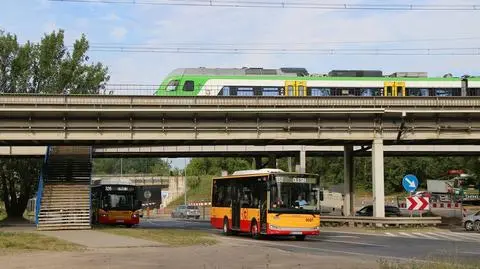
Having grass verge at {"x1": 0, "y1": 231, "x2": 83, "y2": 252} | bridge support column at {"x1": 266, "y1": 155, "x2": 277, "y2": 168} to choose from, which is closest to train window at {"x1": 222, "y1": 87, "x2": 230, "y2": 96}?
bridge support column at {"x1": 266, "y1": 155, "x2": 277, "y2": 168}

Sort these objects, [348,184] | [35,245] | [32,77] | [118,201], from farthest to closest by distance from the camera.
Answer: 1. [32,77]
2. [348,184]
3. [118,201]
4. [35,245]

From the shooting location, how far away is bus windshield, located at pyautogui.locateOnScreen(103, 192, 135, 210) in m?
41.3

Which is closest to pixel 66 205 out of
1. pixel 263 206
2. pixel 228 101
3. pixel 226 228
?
pixel 226 228

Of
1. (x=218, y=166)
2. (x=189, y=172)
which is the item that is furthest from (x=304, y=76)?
(x=189, y=172)

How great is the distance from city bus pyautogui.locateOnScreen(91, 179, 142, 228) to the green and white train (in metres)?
7.19

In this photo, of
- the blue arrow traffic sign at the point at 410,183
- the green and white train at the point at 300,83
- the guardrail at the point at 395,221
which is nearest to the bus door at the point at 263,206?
the blue arrow traffic sign at the point at 410,183

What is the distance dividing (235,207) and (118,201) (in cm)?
1465

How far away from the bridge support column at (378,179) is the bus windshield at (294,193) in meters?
11.6

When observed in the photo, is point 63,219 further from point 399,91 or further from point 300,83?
point 399,91

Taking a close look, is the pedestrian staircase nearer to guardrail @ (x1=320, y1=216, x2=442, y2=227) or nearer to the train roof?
the train roof

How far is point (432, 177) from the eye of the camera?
336 feet

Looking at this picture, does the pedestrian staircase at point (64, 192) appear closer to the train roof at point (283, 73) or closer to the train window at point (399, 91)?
the train roof at point (283, 73)

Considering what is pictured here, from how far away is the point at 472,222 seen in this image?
34.5 meters

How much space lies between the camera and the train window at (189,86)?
40844mm
